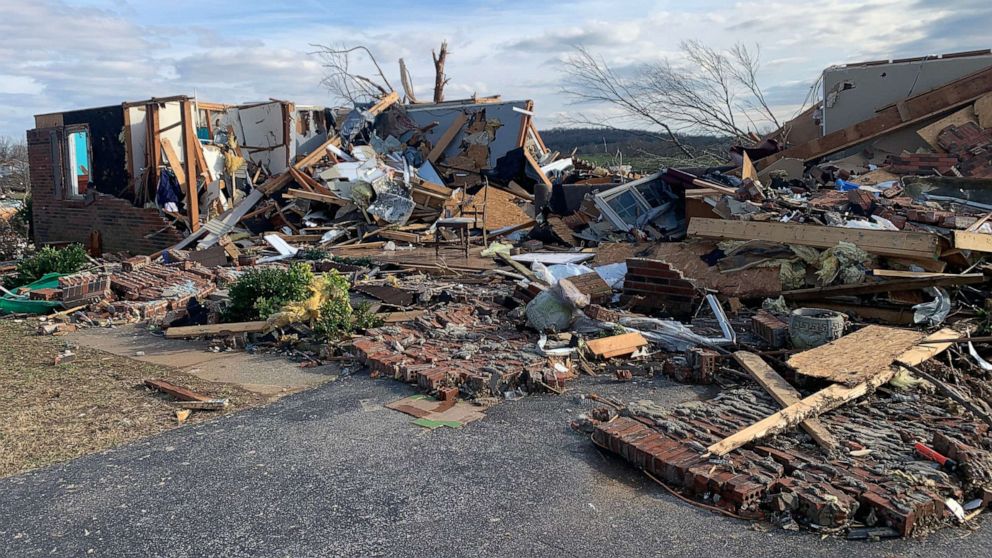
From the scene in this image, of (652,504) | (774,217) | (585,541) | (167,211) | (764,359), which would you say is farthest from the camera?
(167,211)

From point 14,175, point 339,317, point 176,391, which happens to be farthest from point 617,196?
point 14,175

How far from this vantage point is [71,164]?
16.4m

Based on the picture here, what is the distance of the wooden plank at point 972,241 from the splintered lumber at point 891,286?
1.01ft

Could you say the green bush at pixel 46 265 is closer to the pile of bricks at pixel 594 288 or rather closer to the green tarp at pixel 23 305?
the green tarp at pixel 23 305

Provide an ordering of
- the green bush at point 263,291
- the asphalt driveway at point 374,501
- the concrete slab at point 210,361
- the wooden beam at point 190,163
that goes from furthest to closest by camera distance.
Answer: the wooden beam at point 190,163 → the green bush at point 263,291 → the concrete slab at point 210,361 → the asphalt driveway at point 374,501

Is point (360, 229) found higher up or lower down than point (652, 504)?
higher up

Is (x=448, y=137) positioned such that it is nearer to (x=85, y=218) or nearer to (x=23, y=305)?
(x=85, y=218)

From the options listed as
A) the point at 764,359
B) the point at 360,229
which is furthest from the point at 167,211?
the point at 764,359

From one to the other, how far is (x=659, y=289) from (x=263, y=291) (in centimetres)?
467

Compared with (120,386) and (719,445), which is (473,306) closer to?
(120,386)

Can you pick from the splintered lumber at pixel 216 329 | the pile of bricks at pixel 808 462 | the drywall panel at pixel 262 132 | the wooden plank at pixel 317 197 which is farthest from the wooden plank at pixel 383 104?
the pile of bricks at pixel 808 462

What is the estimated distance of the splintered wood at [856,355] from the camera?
5.36 meters

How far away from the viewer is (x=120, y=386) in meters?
6.49

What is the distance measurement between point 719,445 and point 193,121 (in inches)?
555
